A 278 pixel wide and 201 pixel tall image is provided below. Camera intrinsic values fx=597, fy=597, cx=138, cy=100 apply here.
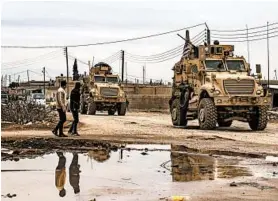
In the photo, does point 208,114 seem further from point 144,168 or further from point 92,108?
point 92,108

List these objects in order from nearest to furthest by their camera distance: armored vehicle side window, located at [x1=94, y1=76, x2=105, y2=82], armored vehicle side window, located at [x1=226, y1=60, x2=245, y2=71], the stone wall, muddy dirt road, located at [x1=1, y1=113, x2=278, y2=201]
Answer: muddy dirt road, located at [x1=1, y1=113, x2=278, y2=201] < armored vehicle side window, located at [x1=226, y1=60, x2=245, y2=71] < armored vehicle side window, located at [x1=94, y1=76, x2=105, y2=82] < the stone wall

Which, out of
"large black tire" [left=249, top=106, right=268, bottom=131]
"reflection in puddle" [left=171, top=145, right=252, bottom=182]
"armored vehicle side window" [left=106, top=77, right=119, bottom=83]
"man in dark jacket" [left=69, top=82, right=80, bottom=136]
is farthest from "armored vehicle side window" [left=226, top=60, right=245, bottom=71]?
"armored vehicle side window" [left=106, top=77, right=119, bottom=83]

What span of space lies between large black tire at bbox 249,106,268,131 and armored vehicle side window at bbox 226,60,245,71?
1.80 metres

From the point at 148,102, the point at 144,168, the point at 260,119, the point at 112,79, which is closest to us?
the point at 144,168

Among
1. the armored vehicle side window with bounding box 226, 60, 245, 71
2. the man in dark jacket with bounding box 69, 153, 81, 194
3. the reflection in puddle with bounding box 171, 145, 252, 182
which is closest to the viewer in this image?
the man in dark jacket with bounding box 69, 153, 81, 194

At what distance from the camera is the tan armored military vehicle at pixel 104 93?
124ft

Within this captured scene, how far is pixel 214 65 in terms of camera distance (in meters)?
23.0

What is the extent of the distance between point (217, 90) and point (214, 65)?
1.57 m

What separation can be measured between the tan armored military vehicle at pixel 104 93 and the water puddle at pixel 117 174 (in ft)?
78.1

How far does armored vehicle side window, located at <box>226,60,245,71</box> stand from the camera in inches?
906

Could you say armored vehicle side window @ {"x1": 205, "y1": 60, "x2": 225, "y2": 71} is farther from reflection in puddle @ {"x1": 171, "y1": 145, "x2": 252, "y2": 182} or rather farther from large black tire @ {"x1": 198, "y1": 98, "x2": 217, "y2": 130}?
reflection in puddle @ {"x1": 171, "y1": 145, "x2": 252, "y2": 182}

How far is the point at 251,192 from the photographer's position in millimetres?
8414

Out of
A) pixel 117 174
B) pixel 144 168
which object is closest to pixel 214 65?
pixel 144 168

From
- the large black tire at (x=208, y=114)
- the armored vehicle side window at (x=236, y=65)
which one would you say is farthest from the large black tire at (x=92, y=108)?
the large black tire at (x=208, y=114)
